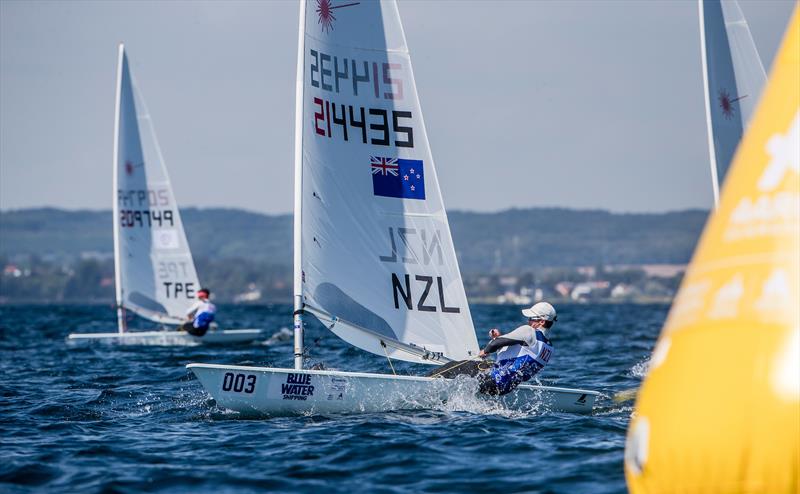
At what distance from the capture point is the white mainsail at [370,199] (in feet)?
40.7

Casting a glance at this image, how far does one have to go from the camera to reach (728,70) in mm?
19312

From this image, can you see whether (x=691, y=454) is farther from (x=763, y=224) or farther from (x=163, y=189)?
(x=163, y=189)

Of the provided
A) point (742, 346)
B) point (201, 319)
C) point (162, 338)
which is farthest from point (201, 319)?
point (742, 346)

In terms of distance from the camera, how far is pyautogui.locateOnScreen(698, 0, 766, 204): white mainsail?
19062mm

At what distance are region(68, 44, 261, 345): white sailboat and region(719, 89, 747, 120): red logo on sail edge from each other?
12941 millimetres

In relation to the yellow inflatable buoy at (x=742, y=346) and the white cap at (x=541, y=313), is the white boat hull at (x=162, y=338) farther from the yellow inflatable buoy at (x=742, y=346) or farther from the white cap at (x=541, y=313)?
the yellow inflatable buoy at (x=742, y=346)

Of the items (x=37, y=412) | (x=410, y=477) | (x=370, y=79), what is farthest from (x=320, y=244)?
(x=410, y=477)

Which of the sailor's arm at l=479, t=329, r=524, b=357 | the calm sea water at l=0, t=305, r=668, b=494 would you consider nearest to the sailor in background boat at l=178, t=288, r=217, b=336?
the calm sea water at l=0, t=305, r=668, b=494

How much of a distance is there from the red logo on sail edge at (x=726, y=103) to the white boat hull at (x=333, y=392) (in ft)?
28.9

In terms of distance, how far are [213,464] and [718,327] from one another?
15.1ft

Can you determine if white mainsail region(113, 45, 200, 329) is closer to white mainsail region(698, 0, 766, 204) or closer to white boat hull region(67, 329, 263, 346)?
white boat hull region(67, 329, 263, 346)

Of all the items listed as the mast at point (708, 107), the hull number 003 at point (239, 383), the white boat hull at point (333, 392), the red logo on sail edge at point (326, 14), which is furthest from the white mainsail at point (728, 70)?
the hull number 003 at point (239, 383)

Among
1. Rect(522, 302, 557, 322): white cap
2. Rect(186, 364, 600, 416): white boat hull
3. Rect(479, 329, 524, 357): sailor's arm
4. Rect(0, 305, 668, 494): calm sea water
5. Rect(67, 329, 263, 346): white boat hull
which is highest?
Rect(522, 302, 557, 322): white cap

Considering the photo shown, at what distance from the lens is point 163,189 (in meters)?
27.0
